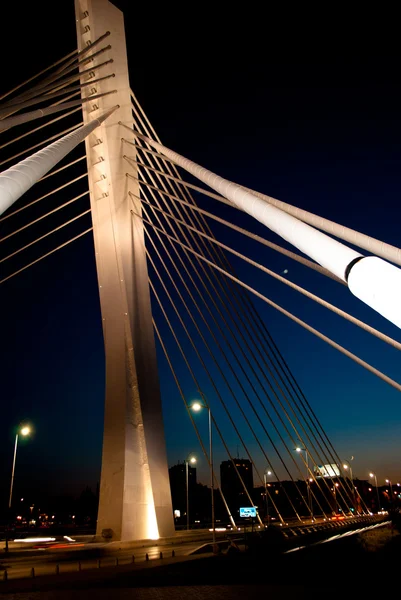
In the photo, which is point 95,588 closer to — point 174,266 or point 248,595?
point 248,595

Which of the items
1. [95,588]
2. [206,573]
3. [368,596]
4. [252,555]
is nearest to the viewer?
[368,596]

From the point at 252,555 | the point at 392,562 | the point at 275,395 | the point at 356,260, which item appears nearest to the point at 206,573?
the point at 252,555

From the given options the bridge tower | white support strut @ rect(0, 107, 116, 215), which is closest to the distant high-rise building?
the bridge tower

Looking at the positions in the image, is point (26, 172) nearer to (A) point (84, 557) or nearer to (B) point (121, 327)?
(B) point (121, 327)

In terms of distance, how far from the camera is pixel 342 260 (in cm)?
505

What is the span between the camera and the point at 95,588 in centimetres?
891

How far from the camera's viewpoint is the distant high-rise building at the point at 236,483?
81.4 meters

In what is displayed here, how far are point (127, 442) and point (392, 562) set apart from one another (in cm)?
753

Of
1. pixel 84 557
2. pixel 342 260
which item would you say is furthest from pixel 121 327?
pixel 342 260

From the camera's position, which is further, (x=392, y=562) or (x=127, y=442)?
(x=127, y=442)

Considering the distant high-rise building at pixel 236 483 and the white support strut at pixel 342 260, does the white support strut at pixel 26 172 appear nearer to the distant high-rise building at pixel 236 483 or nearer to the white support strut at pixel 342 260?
the white support strut at pixel 342 260

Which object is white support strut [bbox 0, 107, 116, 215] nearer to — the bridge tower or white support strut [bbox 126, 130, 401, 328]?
white support strut [bbox 126, 130, 401, 328]

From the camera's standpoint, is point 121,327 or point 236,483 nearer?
point 121,327

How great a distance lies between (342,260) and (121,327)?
1165 centimetres
